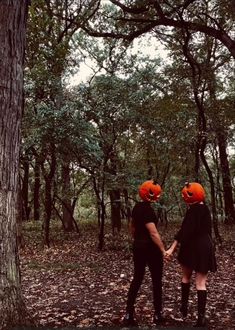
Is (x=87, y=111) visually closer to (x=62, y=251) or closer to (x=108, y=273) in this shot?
(x=62, y=251)

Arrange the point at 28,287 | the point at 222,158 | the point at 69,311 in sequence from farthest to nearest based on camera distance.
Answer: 1. the point at 222,158
2. the point at 28,287
3. the point at 69,311

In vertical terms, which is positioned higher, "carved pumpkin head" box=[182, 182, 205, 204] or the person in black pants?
"carved pumpkin head" box=[182, 182, 205, 204]

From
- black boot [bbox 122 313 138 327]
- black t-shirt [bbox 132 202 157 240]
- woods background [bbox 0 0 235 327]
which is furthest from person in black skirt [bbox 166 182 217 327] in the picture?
woods background [bbox 0 0 235 327]

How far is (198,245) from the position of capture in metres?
5.60

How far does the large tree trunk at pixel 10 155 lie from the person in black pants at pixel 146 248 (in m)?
1.56

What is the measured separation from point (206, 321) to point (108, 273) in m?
4.67

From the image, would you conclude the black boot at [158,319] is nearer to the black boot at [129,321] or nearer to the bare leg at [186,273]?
the black boot at [129,321]

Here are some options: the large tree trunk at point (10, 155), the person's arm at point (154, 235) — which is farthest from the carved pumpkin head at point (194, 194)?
the large tree trunk at point (10, 155)

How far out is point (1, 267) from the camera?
15.9 feet

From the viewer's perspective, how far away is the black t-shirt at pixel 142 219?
5.65 meters

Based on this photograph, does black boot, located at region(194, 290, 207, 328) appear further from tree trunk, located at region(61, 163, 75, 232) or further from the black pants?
tree trunk, located at region(61, 163, 75, 232)

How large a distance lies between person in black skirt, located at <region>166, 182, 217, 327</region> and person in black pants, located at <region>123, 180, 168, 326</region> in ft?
0.78

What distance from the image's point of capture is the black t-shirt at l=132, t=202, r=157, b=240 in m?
A: 5.65

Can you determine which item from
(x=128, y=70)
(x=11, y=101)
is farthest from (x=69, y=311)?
(x=128, y=70)
